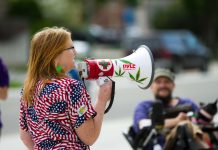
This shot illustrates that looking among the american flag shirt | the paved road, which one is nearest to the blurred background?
the paved road

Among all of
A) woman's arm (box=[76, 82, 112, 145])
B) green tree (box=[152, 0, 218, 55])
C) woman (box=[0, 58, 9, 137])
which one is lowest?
green tree (box=[152, 0, 218, 55])

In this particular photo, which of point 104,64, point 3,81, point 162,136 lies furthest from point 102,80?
point 162,136

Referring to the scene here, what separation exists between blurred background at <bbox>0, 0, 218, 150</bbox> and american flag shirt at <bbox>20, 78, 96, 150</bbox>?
0.93 m

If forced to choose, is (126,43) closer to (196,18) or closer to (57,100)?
(196,18)

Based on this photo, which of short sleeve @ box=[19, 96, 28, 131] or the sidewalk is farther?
the sidewalk

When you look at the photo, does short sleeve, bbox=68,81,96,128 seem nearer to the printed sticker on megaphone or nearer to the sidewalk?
the printed sticker on megaphone

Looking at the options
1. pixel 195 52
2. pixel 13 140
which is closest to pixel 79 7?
pixel 195 52

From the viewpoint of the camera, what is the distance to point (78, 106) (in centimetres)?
329

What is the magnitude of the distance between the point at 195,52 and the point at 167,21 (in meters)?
20.5

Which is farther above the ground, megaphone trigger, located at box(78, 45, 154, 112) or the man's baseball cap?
megaphone trigger, located at box(78, 45, 154, 112)

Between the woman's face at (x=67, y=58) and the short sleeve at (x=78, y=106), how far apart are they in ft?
0.47

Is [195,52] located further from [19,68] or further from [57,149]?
[57,149]

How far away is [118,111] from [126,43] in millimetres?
11228

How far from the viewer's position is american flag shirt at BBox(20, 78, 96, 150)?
→ 3.29m
